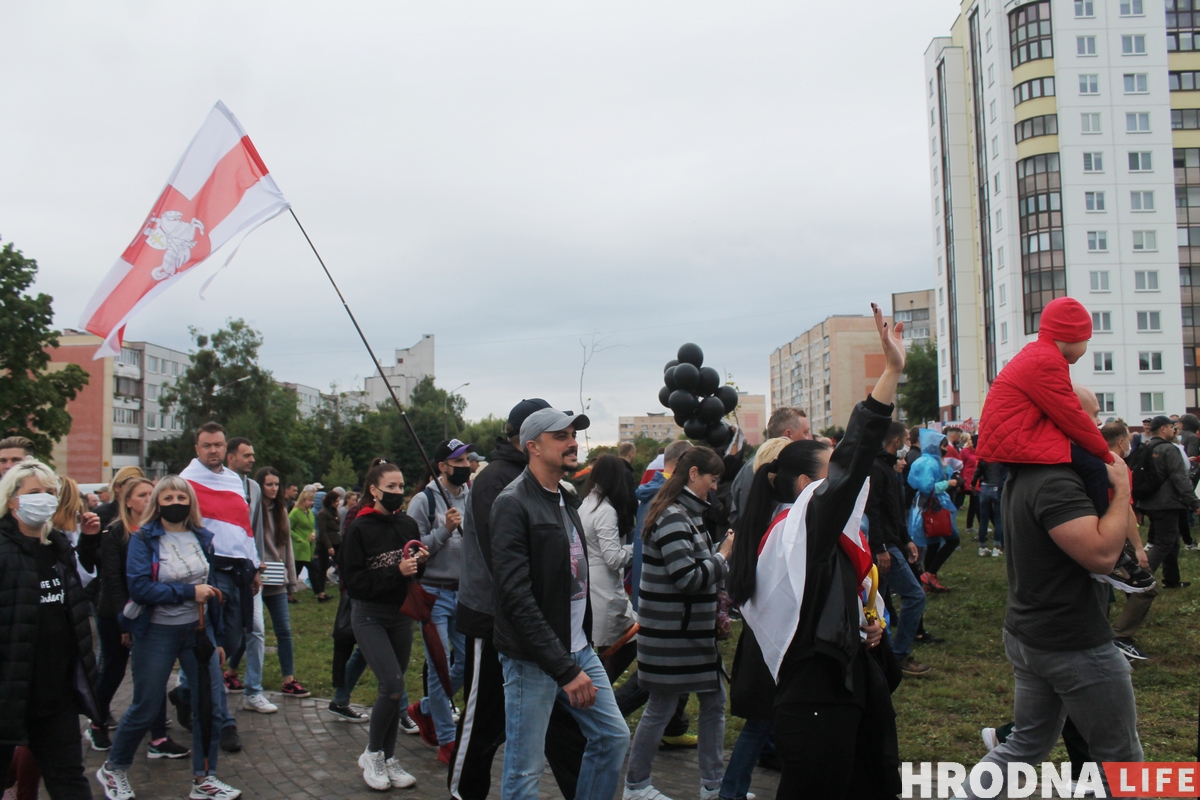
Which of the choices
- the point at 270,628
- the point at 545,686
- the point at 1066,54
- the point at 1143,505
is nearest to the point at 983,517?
the point at 1143,505

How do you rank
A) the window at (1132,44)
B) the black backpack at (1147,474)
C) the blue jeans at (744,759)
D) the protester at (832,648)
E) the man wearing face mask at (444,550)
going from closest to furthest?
the protester at (832,648), the blue jeans at (744,759), the man wearing face mask at (444,550), the black backpack at (1147,474), the window at (1132,44)

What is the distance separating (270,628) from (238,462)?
6426 millimetres

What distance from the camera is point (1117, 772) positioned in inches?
139

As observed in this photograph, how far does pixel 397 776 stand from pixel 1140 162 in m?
59.4

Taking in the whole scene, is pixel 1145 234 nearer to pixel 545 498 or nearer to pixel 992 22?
pixel 992 22

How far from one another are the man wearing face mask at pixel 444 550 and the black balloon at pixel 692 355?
9738 millimetres

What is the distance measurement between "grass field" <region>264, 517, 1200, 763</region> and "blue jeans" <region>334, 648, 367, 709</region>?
608 millimetres

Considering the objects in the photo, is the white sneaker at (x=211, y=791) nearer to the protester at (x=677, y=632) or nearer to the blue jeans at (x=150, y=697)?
the blue jeans at (x=150, y=697)

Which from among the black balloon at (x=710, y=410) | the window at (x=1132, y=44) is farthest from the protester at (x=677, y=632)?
the window at (x=1132, y=44)

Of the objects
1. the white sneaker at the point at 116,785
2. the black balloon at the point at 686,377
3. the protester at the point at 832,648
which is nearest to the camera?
the protester at the point at 832,648

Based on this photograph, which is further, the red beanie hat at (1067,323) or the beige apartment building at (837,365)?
the beige apartment building at (837,365)

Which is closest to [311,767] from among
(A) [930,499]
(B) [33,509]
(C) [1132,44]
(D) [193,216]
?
(B) [33,509]

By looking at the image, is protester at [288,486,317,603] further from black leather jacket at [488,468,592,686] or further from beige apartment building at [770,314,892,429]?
beige apartment building at [770,314,892,429]

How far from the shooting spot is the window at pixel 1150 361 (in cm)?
5191
